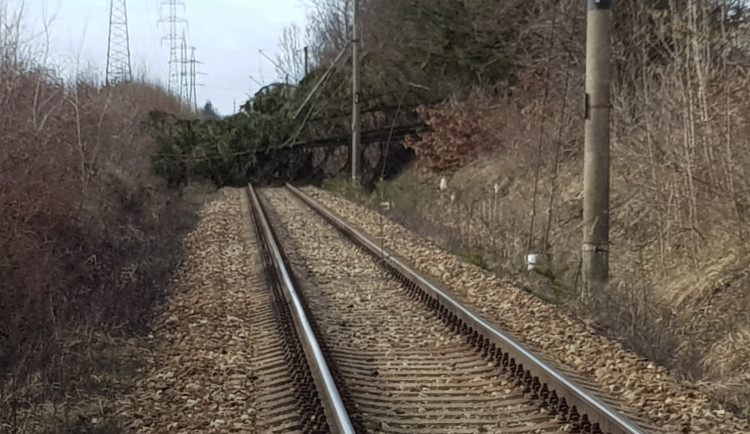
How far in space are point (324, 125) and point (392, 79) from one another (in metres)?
5.75

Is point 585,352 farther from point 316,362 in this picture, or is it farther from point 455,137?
point 455,137

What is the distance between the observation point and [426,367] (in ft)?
26.6

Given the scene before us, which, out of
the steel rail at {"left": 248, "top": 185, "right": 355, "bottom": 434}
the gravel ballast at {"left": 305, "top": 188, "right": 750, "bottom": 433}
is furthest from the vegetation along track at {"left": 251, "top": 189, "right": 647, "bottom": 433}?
the gravel ballast at {"left": 305, "top": 188, "right": 750, "bottom": 433}

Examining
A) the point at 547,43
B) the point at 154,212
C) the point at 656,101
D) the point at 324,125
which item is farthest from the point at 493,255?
the point at 324,125

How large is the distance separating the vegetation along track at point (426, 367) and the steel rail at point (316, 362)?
13cm

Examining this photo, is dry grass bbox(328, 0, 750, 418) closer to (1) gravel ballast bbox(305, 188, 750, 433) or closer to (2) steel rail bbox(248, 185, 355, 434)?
(1) gravel ballast bbox(305, 188, 750, 433)

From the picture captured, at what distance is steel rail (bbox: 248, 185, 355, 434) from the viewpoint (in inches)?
240

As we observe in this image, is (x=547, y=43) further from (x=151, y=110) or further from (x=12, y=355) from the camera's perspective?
(x=151, y=110)

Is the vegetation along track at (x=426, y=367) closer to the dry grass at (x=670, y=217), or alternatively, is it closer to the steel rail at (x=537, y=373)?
the steel rail at (x=537, y=373)

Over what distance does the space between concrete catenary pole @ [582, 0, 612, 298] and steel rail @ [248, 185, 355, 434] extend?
3600 mm

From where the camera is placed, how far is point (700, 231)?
453 inches

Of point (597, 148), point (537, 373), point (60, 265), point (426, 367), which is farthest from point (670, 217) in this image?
point (60, 265)

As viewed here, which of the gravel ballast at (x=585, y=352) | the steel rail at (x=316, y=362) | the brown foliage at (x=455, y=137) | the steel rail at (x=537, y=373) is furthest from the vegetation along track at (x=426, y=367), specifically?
the brown foliage at (x=455, y=137)

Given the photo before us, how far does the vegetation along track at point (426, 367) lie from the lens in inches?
250
